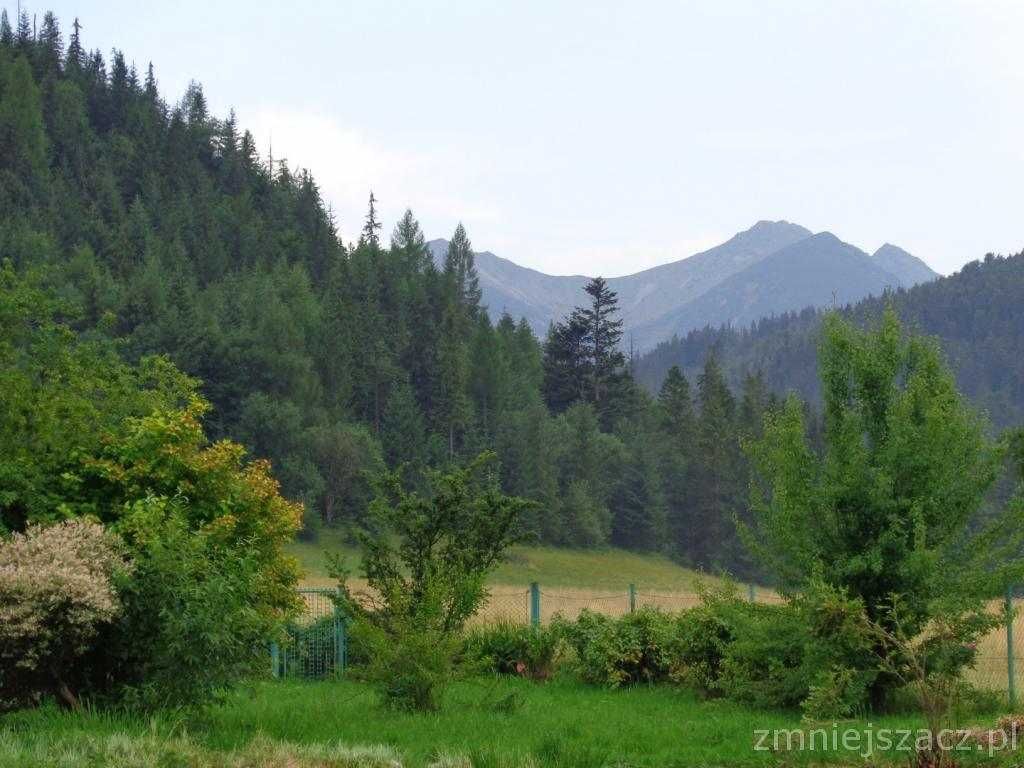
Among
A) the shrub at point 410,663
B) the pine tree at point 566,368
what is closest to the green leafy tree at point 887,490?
the shrub at point 410,663

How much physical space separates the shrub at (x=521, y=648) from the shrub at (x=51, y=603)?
7.88 metres

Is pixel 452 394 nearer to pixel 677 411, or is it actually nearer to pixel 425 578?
pixel 677 411

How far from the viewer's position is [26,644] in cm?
1142

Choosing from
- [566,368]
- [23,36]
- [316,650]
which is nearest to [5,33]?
[23,36]

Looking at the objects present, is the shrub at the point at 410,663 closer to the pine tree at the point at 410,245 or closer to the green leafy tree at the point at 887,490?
the green leafy tree at the point at 887,490

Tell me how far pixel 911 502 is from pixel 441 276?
4131 inches

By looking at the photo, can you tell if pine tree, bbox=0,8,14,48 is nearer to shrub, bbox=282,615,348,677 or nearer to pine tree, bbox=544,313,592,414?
pine tree, bbox=544,313,592,414

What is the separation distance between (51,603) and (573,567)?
66.9m

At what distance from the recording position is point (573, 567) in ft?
252

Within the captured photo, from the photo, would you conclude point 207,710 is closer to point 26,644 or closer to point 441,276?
point 26,644

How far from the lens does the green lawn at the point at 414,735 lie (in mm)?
10000

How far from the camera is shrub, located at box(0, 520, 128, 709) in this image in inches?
437

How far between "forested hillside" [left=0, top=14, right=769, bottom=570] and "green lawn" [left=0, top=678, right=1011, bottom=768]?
5043 cm

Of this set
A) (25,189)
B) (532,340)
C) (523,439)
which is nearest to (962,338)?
(532,340)
